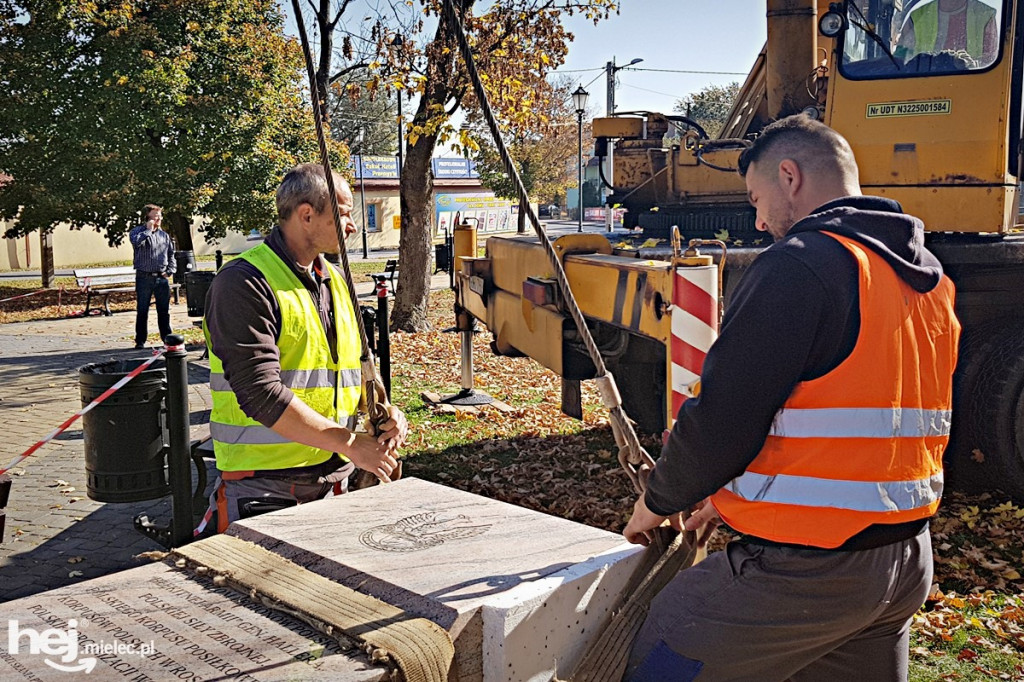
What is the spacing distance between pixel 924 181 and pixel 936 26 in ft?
3.26

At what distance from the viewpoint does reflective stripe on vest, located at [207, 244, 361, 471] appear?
352 centimetres

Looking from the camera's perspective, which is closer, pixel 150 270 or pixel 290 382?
pixel 290 382

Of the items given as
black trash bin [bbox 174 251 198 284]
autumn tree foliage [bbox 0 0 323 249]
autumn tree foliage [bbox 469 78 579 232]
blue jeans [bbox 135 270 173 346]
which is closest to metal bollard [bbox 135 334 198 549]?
blue jeans [bbox 135 270 173 346]

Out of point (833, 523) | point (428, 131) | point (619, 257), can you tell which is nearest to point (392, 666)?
point (833, 523)

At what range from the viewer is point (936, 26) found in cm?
614

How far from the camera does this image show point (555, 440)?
8.23 meters

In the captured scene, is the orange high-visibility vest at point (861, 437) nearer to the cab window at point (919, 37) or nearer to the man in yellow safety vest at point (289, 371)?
the man in yellow safety vest at point (289, 371)

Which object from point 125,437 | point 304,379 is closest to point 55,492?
point 125,437

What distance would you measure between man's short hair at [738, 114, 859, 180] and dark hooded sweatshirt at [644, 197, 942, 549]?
11 cm

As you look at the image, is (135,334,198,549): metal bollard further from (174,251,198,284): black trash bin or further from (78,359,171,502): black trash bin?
(174,251,198,284): black trash bin

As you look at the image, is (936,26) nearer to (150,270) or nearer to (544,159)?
(150,270)

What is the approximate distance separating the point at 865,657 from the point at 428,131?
1134cm

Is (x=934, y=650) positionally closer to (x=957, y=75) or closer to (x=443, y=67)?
(x=957, y=75)

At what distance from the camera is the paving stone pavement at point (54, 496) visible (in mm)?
5496
